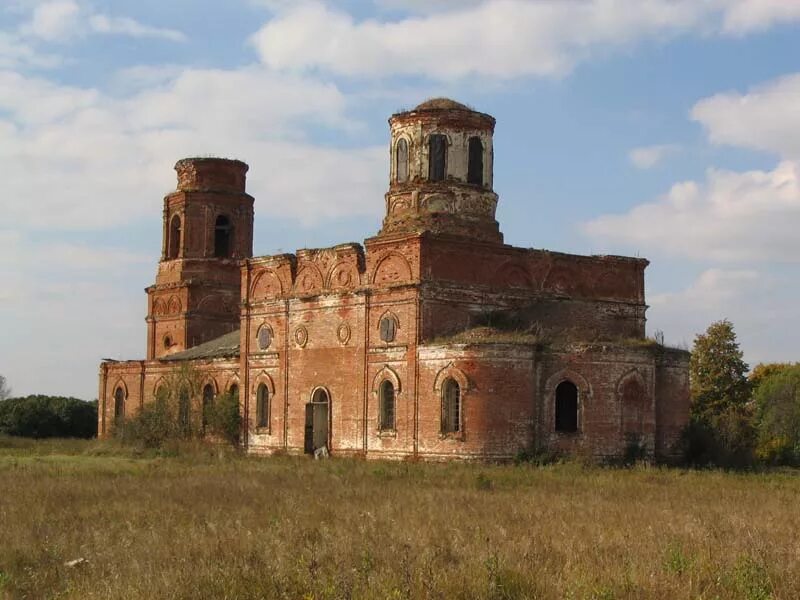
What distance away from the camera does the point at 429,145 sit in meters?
30.0

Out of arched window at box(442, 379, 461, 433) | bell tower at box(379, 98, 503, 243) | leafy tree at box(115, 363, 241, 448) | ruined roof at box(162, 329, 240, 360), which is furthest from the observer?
ruined roof at box(162, 329, 240, 360)

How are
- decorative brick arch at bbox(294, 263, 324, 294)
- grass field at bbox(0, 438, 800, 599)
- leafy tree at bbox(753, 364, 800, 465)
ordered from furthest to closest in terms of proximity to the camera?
leafy tree at bbox(753, 364, 800, 465) < decorative brick arch at bbox(294, 263, 324, 294) < grass field at bbox(0, 438, 800, 599)

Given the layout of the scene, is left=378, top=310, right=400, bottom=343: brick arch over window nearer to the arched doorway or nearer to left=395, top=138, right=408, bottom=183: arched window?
the arched doorway

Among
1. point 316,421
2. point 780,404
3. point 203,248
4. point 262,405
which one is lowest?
point 316,421

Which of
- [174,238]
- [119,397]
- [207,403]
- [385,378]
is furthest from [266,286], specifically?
[119,397]

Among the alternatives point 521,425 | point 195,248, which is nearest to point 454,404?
point 521,425

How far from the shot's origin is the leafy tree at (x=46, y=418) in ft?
155

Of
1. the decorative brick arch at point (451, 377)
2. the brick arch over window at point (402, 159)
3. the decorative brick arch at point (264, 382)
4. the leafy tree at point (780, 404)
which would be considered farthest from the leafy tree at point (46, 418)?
the leafy tree at point (780, 404)

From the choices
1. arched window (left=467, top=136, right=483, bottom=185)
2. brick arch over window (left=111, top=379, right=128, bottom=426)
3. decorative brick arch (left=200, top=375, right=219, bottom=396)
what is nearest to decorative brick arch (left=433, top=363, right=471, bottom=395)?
arched window (left=467, top=136, right=483, bottom=185)

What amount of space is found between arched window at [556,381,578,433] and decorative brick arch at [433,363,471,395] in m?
2.47

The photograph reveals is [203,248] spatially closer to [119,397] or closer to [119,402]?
[119,397]

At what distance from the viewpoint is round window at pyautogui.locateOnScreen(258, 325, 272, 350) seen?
107 ft

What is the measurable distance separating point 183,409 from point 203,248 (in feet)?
23.5

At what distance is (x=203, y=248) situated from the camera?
135 feet
